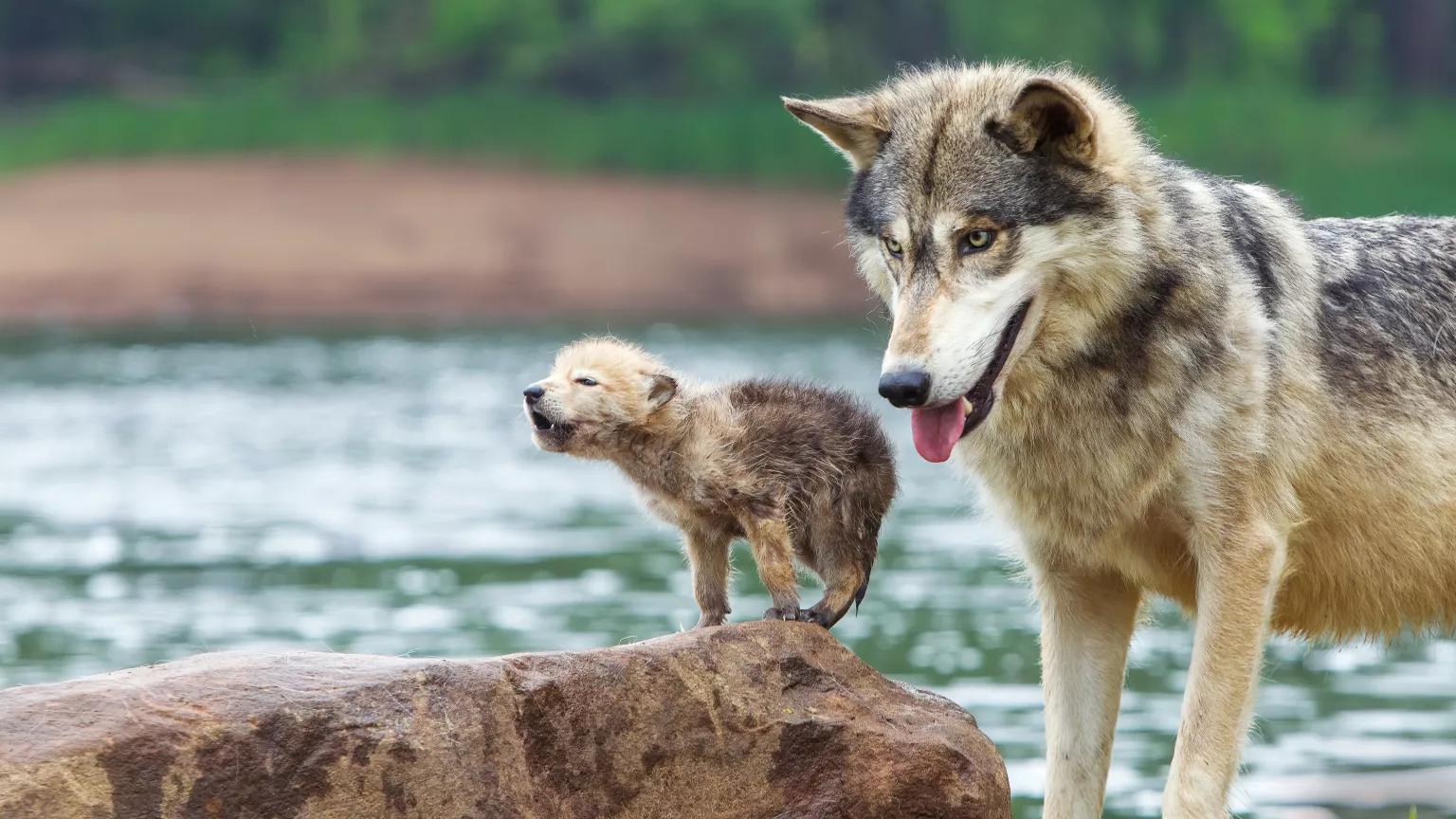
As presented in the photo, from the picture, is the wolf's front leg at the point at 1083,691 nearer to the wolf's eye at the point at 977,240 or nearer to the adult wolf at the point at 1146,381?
the adult wolf at the point at 1146,381

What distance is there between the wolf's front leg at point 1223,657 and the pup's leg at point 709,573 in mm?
1582

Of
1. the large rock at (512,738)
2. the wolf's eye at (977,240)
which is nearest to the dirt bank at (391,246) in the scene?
the large rock at (512,738)

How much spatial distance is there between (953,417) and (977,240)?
54 centimetres

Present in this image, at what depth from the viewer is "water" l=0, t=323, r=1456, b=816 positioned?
1362 cm

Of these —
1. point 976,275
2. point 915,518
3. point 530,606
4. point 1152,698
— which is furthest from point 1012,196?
point 915,518

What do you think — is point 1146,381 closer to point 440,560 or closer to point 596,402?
point 596,402

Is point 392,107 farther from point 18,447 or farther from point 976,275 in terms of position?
point 976,275

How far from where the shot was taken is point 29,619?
16.7 metres

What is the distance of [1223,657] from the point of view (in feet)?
21.4

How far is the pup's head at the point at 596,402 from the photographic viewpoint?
7.00m

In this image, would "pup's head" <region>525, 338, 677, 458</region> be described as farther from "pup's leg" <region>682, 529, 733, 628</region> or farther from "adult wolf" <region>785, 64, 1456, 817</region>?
"adult wolf" <region>785, 64, 1456, 817</region>

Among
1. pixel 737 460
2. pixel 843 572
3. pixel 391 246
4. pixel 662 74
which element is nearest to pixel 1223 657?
pixel 843 572

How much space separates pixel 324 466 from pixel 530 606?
9.07 meters

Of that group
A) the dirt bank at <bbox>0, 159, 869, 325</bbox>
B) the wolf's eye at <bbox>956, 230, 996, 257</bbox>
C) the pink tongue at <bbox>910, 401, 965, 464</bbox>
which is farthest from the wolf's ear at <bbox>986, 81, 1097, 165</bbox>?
the dirt bank at <bbox>0, 159, 869, 325</bbox>
